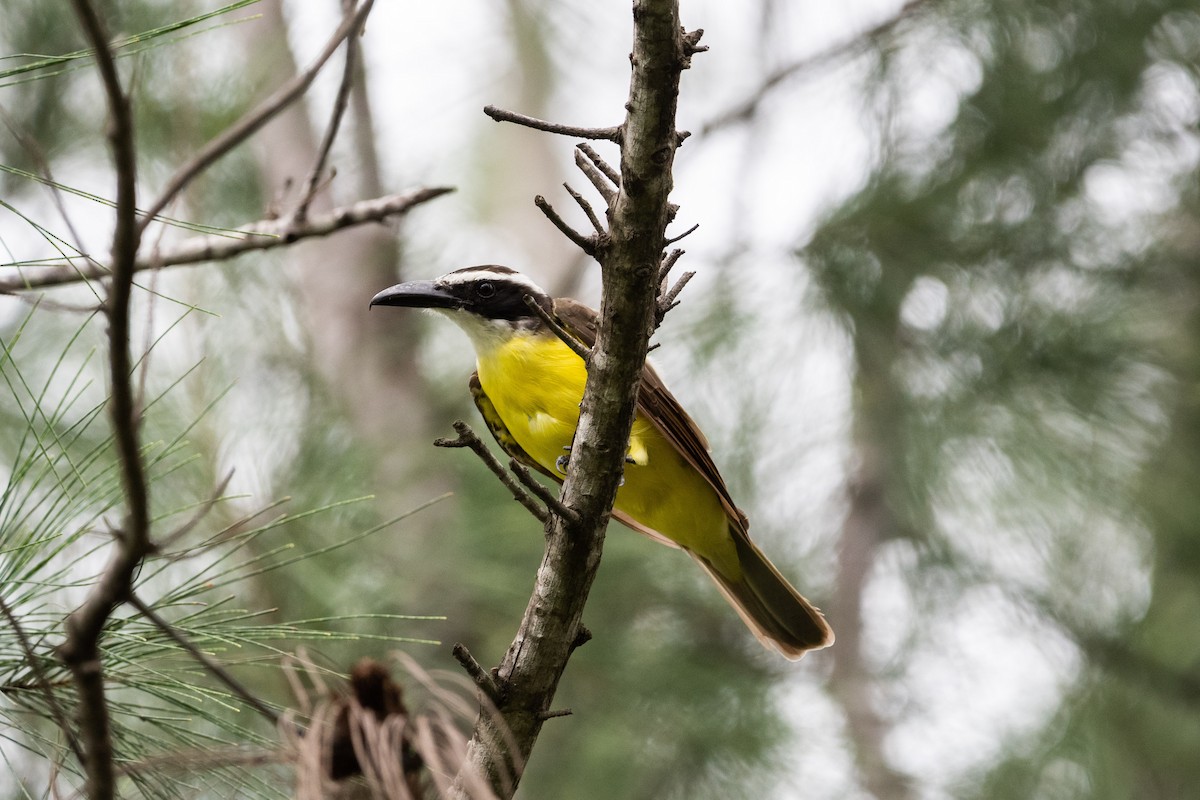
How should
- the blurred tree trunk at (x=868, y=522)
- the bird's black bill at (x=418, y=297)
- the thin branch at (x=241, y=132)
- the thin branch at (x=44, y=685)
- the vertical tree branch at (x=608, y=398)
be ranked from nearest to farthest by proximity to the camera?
the thin branch at (x=241, y=132) < the thin branch at (x=44, y=685) < the vertical tree branch at (x=608, y=398) < the bird's black bill at (x=418, y=297) < the blurred tree trunk at (x=868, y=522)

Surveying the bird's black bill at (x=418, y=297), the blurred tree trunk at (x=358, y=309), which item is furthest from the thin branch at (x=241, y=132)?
the blurred tree trunk at (x=358, y=309)

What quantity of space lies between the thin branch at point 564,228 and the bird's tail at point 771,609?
6.88ft

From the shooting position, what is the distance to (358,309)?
6973 mm

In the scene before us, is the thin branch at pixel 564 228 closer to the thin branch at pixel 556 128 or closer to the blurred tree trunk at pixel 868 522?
the thin branch at pixel 556 128

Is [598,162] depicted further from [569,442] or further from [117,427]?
[569,442]

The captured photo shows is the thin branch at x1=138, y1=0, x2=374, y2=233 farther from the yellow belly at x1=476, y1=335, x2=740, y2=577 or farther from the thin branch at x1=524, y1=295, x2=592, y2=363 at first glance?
the yellow belly at x1=476, y1=335, x2=740, y2=577

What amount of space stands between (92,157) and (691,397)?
287 cm

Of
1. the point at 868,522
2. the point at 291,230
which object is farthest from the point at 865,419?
the point at 291,230

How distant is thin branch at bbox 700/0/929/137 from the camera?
17.1 ft

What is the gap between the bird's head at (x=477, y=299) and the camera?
12.7 feet

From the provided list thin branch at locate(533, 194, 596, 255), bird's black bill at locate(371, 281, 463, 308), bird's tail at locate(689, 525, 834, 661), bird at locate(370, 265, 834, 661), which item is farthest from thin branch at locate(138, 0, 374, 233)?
bird's tail at locate(689, 525, 834, 661)

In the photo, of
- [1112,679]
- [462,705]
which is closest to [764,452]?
[1112,679]

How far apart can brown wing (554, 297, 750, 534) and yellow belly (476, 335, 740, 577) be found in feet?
0.25

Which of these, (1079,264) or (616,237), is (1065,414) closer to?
(1079,264)
